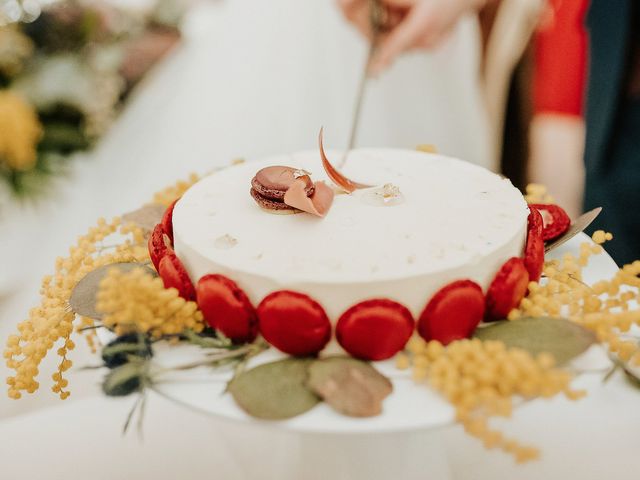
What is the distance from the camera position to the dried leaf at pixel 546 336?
0.69 metres

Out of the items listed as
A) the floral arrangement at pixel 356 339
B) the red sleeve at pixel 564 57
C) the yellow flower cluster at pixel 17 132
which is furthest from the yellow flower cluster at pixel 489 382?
the red sleeve at pixel 564 57

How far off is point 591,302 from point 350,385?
313 millimetres

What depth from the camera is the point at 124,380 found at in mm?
681

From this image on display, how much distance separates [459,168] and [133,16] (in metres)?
2.12

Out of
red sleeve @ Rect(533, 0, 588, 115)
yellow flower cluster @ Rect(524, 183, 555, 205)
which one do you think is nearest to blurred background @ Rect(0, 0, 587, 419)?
red sleeve @ Rect(533, 0, 588, 115)

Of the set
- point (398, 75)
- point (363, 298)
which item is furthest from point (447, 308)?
point (398, 75)

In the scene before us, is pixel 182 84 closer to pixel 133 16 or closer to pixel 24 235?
pixel 133 16

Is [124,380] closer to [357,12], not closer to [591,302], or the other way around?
[591,302]

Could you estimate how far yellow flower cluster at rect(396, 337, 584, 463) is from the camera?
0.62m

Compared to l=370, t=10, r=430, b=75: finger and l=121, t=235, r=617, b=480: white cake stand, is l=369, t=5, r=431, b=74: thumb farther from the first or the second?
l=121, t=235, r=617, b=480: white cake stand

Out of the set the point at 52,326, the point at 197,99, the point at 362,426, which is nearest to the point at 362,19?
the point at 197,99

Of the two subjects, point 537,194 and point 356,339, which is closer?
point 356,339

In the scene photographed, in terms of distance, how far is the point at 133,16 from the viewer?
2709mm

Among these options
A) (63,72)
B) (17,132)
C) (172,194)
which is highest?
(172,194)
